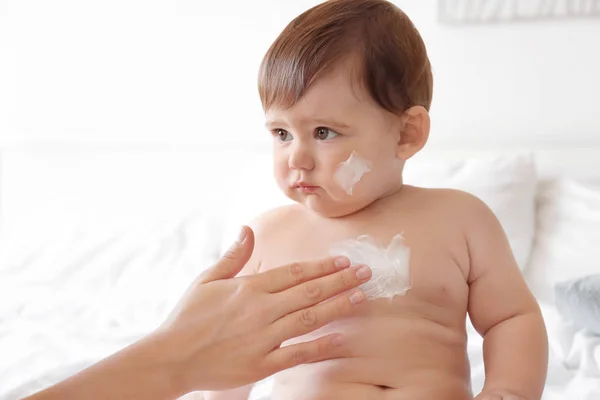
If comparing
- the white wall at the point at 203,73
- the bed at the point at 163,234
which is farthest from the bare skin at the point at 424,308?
the white wall at the point at 203,73

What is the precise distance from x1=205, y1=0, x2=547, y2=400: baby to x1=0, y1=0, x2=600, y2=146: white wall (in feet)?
4.18

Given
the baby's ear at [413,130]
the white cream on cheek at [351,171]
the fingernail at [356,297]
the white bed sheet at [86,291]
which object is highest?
the baby's ear at [413,130]

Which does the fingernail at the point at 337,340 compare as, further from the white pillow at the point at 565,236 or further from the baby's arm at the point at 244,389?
the white pillow at the point at 565,236

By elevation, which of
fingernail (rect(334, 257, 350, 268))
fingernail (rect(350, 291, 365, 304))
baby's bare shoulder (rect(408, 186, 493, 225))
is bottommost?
fingernail (rect(350, 291, 365, 304))

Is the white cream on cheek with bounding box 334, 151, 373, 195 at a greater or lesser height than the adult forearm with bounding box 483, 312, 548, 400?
greater

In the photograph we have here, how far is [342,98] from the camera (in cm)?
101

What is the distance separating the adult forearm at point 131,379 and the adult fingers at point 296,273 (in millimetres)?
142

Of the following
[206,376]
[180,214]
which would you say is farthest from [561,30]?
[206,376]

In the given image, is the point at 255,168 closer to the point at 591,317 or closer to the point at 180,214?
the point at 180,214

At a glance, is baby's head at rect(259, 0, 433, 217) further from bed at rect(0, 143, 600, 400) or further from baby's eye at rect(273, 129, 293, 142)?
bed at rect(0, 143, 600, 400)

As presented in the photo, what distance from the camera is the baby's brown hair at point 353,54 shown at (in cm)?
101

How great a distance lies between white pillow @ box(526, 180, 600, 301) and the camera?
6.11 feet

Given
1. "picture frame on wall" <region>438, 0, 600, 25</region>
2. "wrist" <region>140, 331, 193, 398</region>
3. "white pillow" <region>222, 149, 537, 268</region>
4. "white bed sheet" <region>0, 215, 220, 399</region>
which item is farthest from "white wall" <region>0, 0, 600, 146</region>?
"wrist" <region>140, 331, 193, 398</region>

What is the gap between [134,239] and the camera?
2.19 m
